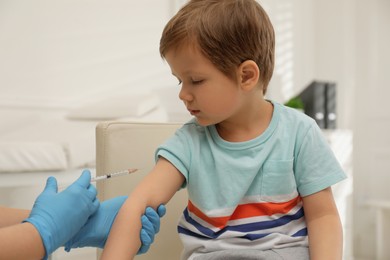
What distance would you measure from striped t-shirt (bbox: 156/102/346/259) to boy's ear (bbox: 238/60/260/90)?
0.33 feet

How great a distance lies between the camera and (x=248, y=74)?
952 millimetres

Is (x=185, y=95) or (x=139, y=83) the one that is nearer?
(x=185, y=95)

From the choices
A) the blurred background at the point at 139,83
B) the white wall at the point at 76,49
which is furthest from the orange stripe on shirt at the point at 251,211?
the white wall at the point at 76,49

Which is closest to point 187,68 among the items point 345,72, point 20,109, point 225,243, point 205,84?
point 205,84

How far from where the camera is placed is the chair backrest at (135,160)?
1119 millimetres

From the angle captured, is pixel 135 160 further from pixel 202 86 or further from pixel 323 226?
pixel 323 226

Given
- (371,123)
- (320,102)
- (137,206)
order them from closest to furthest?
(137,206), (320,102), (371,123)

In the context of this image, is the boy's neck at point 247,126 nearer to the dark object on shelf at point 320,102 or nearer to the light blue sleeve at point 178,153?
the light blue sleeve at point 178,153

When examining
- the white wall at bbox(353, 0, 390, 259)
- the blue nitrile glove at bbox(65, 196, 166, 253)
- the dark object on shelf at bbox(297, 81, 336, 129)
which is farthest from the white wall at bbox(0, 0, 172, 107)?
the blue nitrile glove at bbox(65, 196, 166, 253)

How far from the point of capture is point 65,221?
2.97ft

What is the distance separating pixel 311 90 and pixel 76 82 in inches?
61.3

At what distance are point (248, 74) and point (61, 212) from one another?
1.49 ft

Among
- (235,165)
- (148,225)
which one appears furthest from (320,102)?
(148,225)

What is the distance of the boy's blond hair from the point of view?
896mm
